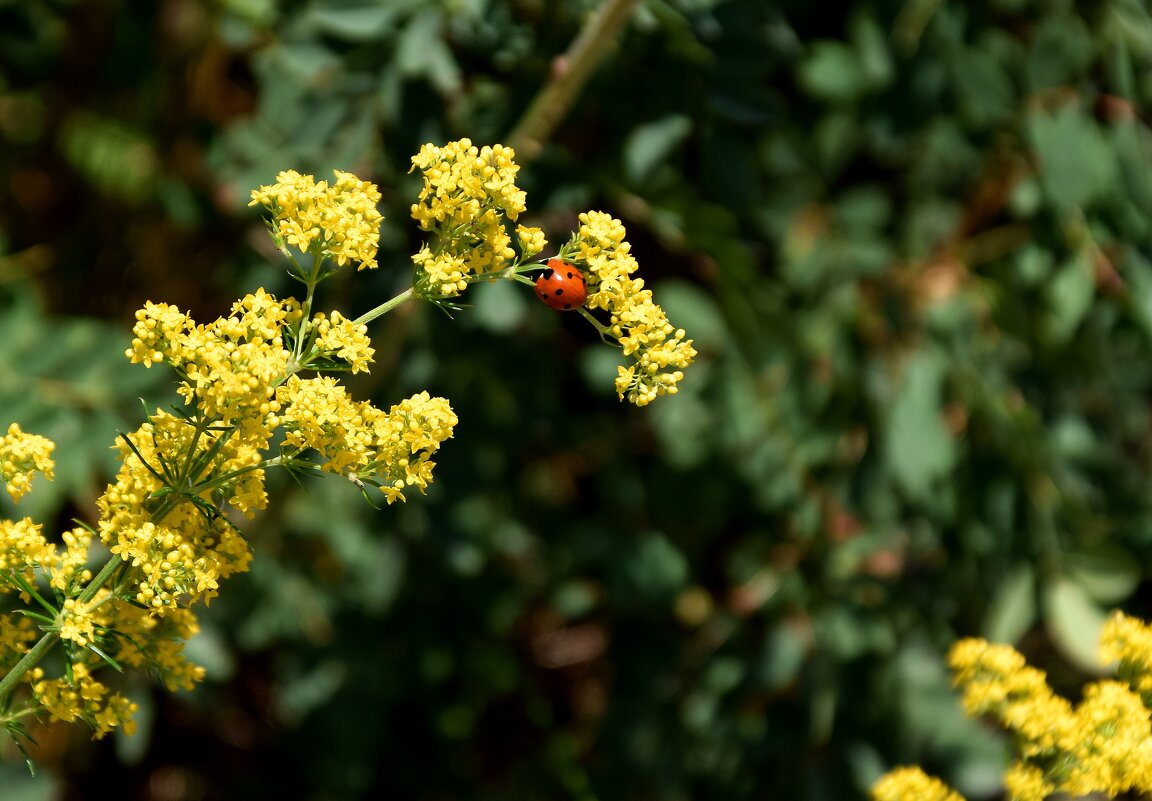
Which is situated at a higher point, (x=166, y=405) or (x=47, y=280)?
(x=166, y=405)

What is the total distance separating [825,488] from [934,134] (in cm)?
80

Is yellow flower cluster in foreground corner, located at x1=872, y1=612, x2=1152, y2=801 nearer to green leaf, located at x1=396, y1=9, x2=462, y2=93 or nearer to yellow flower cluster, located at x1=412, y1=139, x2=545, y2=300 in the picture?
yellow flower cluster, located at x1=412, y1=139, x2=545, y2=300

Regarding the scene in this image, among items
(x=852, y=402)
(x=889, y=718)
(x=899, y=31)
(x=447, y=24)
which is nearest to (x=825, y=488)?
(x=852, y=402)

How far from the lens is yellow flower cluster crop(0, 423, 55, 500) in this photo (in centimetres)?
125

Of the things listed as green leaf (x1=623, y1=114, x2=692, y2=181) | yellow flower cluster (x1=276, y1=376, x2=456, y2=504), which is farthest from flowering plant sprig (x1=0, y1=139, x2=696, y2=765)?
green leaf (x1=623, y1=114, x2=692, y2=181)

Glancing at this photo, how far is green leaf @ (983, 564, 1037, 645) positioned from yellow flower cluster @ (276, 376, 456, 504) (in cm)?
158

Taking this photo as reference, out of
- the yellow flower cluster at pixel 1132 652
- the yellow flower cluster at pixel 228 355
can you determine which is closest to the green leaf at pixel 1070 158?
the yellow flower cluster at pixel 1132 652

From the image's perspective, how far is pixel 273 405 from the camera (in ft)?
3.70

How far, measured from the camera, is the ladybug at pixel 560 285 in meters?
1.36

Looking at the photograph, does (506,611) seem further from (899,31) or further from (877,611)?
(899,31)

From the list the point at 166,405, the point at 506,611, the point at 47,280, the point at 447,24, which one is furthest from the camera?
the point at 47,280

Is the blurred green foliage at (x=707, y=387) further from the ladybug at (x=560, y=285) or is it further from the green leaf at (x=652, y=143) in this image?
the ladybug at (x=560, y=285)

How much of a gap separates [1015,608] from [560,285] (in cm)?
150

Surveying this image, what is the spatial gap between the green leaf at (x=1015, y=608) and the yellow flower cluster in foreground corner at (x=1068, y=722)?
83 cm
